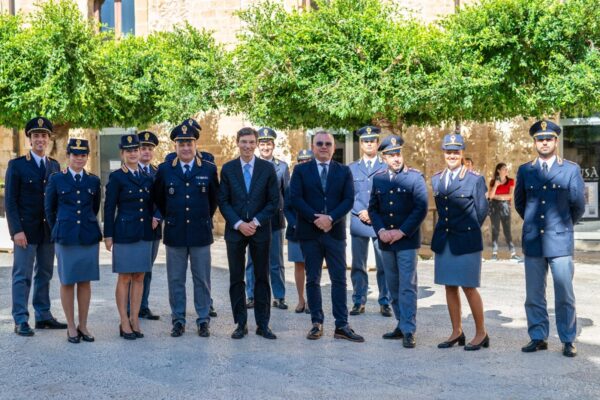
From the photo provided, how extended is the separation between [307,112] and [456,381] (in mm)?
9161

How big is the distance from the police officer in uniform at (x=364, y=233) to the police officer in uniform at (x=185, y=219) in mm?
1785

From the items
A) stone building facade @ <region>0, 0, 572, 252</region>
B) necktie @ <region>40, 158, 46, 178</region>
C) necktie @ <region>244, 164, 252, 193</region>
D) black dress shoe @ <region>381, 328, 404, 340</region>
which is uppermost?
stone building facade @ <region>0, 0, 572, 252</region>

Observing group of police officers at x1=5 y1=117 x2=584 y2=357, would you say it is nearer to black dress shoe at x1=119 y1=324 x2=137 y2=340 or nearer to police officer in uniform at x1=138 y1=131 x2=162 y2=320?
black dress shoe at x1=119 y1=324 x2=137 y2=340

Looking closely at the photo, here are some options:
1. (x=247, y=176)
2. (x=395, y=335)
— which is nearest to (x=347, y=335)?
(x=395, y=335)

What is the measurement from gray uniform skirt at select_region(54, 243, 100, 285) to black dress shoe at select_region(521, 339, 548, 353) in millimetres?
3751

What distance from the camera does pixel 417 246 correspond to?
702 cm

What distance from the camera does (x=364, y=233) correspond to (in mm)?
8359

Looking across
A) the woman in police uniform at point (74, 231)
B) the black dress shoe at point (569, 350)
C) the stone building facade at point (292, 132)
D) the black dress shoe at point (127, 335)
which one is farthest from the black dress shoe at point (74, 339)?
the stone building facade at point (292, 132)

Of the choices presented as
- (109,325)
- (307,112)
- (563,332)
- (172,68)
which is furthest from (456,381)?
(172,68)

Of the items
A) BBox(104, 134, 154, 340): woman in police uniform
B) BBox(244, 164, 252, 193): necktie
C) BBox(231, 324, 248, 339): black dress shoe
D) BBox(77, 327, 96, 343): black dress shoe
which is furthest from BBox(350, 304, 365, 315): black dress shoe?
BBox(77, 327, 96, 343): black dress shoe

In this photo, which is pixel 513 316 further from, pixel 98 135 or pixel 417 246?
pixel 98 135

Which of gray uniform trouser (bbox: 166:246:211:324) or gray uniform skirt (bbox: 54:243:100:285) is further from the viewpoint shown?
gray uniform trouser (bbox: 166:246:211:324)

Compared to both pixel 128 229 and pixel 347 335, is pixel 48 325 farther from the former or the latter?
pixel 347 335

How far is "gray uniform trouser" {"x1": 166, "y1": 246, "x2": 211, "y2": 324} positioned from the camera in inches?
286
